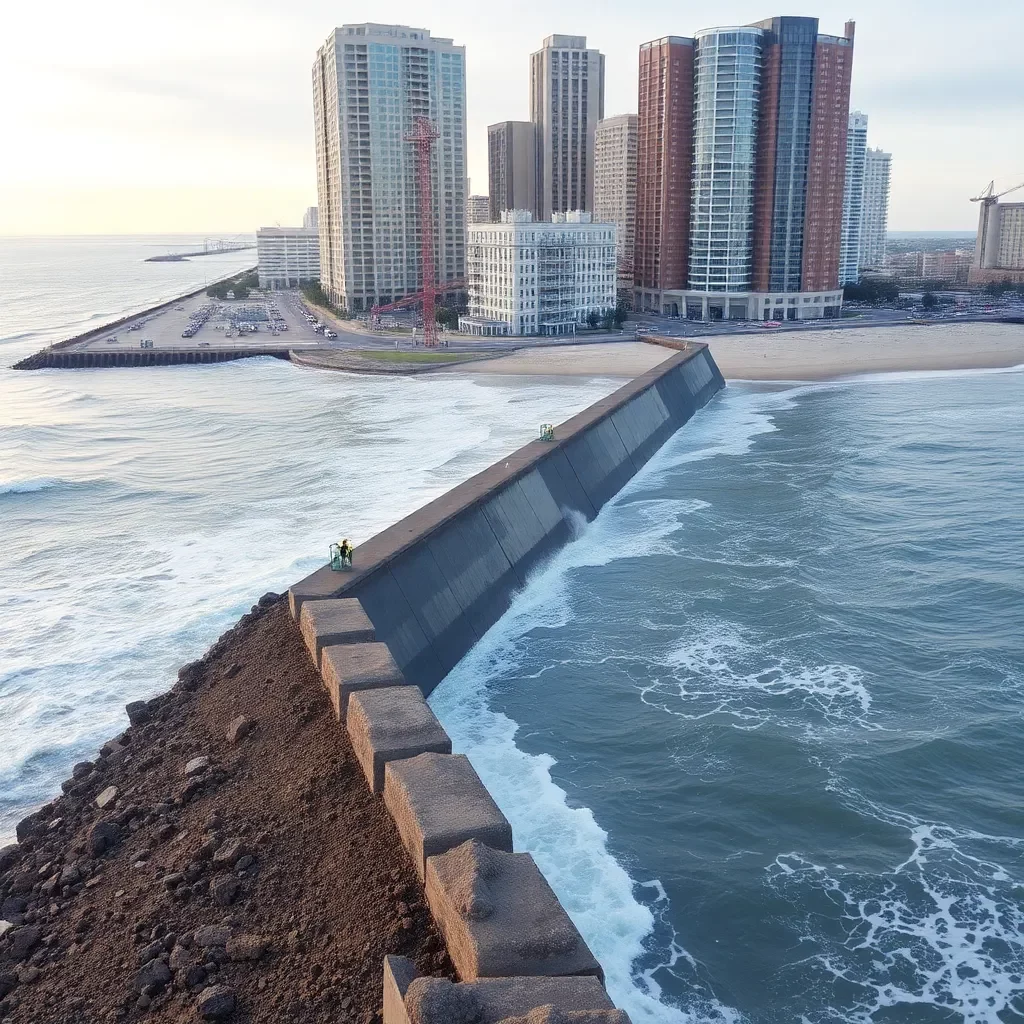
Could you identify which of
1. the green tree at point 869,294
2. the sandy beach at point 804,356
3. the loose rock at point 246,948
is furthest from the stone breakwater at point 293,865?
the green tree at point 869,294

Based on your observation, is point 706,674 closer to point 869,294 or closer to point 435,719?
point 435,719

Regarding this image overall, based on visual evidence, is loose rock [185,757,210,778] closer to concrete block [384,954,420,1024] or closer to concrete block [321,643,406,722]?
concrete block [321,643,406,722]

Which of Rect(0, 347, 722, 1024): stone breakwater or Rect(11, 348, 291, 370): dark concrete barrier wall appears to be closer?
Rect(0, 347, 722, 1024): stone breakwater

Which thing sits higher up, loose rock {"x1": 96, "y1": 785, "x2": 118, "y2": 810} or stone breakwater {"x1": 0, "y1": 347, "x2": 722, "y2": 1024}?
stone breakwater {"x1": 0, "y1": 347, "x2": 722, "y2": 1024}

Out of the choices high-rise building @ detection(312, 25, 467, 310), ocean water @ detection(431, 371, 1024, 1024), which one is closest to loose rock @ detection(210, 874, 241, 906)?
ocean water @ detection(431, 371, 1024, 1024)

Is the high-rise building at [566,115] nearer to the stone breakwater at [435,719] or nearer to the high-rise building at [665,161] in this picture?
the high-rise building at [665,161]

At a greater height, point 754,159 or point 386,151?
point 386,151

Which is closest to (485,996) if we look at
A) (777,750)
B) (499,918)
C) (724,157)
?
(499,918)
